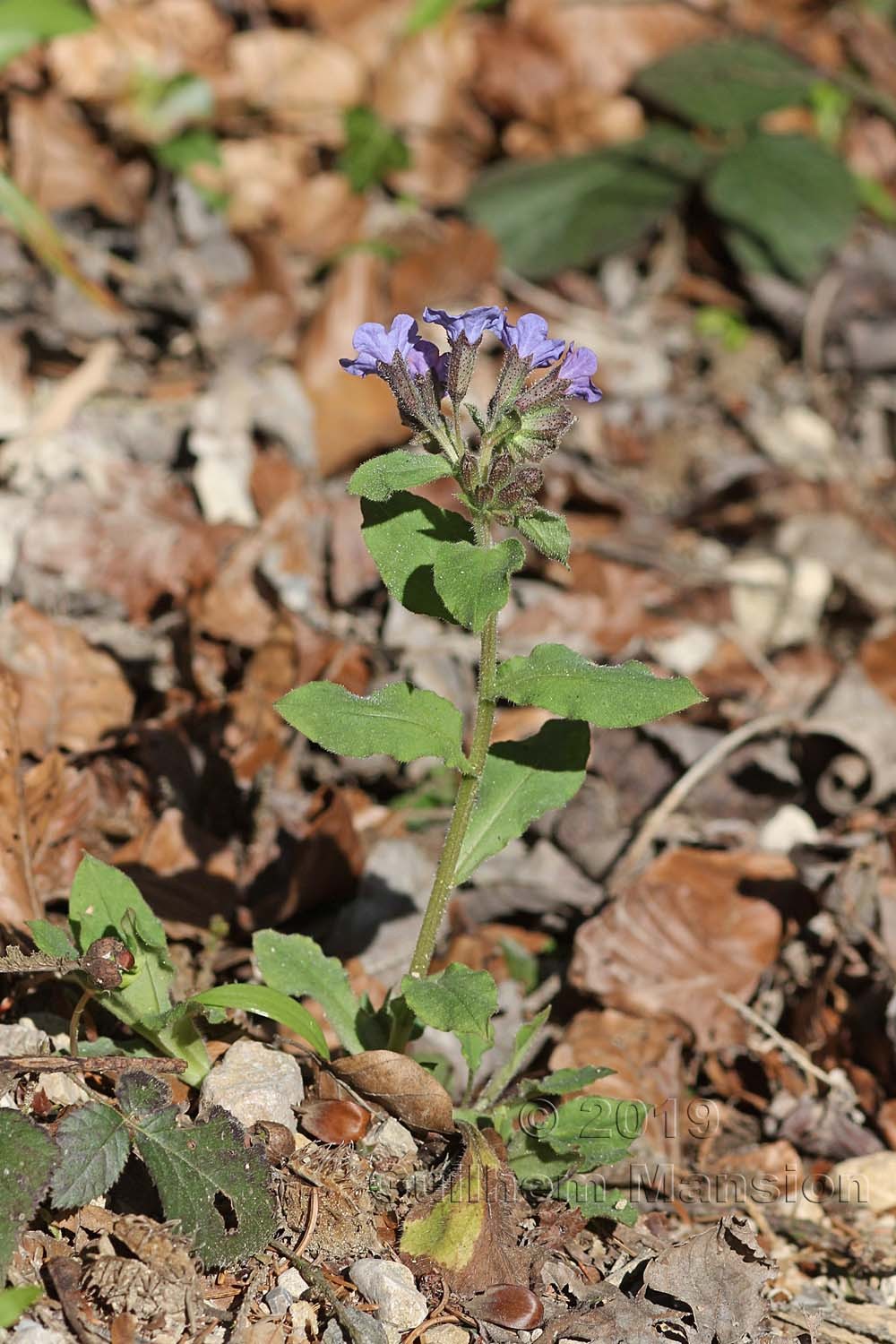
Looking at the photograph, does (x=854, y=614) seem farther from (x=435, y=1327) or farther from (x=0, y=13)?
(x=0, y=13)

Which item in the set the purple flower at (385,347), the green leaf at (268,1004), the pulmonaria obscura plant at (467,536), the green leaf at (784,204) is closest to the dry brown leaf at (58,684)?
the green leaf at (268,1004)

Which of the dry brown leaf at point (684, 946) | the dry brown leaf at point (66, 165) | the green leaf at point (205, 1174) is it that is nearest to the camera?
the green leaf at point (205, 1174)

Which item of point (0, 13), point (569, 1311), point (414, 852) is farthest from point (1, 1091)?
point (0, 13)

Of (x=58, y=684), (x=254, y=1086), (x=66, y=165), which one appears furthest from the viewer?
(x=66, y=165)

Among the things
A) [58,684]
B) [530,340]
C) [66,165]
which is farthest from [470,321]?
[66,165]

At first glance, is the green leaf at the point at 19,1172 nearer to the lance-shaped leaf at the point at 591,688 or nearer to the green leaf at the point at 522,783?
the green leaf at the point at 522,783

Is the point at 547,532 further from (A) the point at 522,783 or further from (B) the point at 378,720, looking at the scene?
(A) the point at 522,783

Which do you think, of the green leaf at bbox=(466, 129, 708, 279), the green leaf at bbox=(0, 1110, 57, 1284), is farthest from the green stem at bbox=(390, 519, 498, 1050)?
the green leaf at bbox=(466, 129, 708, 279)
